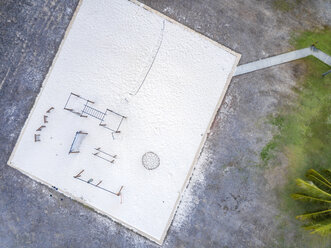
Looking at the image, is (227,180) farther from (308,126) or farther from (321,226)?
(308,126)

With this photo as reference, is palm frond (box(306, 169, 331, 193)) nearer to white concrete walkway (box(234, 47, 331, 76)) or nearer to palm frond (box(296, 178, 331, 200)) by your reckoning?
palm frond (box(296, 178, 331, 200))

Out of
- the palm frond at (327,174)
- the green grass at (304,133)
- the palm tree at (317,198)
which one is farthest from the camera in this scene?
the green grass at (304,133)

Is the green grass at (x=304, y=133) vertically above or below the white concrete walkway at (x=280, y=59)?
below

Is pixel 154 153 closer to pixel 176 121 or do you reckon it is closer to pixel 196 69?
pixel 176 121

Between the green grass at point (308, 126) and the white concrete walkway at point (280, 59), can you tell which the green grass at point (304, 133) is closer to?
the green grass at point (308, 126)

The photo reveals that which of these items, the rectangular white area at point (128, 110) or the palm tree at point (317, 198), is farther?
the rectangular white area at point (128, 110)

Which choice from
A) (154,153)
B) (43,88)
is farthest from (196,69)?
Result: (43,88)

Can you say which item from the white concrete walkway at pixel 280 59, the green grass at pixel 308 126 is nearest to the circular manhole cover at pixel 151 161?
the white concrete walkway at pixel 280 59
